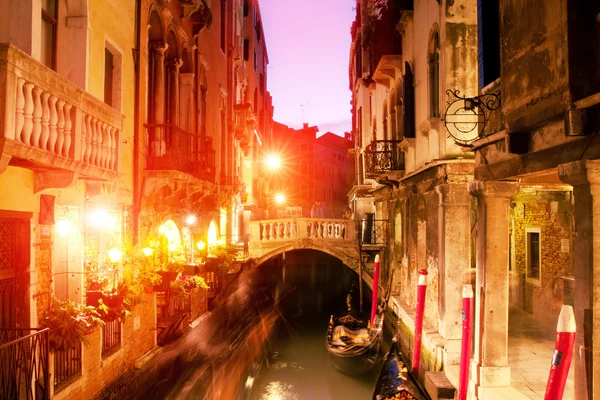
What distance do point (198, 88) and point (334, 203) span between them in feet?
133

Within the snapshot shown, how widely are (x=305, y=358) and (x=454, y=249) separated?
24.5 feet

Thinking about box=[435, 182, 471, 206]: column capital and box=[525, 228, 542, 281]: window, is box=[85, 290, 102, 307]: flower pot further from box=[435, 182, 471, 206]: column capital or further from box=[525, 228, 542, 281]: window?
box=[525, 228, 542, 281]: window

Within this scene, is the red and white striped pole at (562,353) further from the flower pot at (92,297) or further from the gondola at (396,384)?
the flower pot at (92,297)

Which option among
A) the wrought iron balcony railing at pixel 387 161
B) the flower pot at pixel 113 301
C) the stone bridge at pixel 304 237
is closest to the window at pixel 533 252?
the wrought iron balcony railing at pixel 387 161

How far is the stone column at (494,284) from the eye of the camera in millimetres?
6434

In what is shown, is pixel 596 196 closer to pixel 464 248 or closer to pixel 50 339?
pixel 464 248

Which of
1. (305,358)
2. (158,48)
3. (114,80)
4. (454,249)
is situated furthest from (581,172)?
(305,358)

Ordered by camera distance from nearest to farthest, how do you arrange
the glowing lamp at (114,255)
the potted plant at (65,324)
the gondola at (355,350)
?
the potted plant at (65,324), the glowing lamp at (114,255), the gondola at (355,350)

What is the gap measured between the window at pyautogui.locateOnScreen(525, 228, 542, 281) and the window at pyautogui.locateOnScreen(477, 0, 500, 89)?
5.35m

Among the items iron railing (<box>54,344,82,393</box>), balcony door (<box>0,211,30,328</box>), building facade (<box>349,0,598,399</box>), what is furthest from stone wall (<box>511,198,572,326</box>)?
balcony door (<box>0,211,30,328</box>)

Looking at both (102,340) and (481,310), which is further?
(102,340)

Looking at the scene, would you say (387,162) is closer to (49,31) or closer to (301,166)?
(49,31)

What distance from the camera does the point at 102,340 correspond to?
7227mm

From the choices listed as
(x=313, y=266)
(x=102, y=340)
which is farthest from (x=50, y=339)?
(x=313, y=266)
